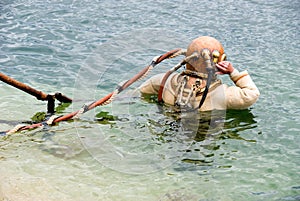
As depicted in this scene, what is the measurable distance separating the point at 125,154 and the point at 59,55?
4623mm

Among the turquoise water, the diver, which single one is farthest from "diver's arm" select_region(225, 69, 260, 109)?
the turquoise water

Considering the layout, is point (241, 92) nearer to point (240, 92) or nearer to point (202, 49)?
point (240, 92)

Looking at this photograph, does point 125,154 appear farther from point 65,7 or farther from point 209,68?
point 65,7

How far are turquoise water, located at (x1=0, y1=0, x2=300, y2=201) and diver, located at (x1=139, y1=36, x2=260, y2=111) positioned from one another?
0.18m

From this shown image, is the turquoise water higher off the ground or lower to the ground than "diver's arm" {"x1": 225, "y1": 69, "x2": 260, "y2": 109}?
lower

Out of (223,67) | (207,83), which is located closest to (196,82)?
(207,83)

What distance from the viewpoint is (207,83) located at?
18.1 feet

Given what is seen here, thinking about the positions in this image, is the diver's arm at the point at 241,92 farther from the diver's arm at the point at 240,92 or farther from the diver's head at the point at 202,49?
the diver's head at the point at 202,49

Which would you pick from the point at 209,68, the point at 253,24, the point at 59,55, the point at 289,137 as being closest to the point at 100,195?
the point at 209,68

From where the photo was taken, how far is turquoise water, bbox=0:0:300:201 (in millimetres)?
4570

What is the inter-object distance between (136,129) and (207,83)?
3.43 ft

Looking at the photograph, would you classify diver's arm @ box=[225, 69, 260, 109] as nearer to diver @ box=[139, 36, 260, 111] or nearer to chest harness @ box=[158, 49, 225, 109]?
diver @ box=[139, 36, 260, 111]

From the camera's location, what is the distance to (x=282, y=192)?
14.8 feet

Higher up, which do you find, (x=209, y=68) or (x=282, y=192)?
(x=209, y=68)
